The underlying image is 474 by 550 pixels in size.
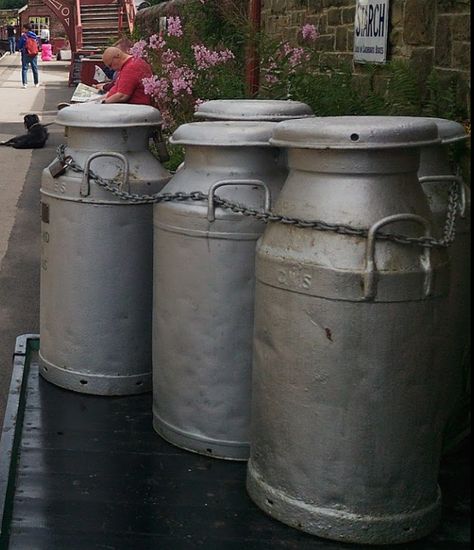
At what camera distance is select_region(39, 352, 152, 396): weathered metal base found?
3789mm

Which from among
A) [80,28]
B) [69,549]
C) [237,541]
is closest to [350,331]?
[237,541]

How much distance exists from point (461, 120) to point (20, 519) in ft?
8.68

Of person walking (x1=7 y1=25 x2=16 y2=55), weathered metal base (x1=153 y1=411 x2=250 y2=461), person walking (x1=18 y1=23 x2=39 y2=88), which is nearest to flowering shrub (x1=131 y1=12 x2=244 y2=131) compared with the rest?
weathered metal base (x1=153 y1=411 x2=250 y2=461)

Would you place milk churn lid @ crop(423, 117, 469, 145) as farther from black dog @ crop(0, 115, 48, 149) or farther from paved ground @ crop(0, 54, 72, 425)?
black dog @ crop(0, 115, 48, 149)

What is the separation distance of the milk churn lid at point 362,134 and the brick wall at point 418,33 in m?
1.99

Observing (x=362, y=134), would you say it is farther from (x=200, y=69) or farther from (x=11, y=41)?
(x=11, y=41)

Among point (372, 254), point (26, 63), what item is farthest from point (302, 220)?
point (26, 63)

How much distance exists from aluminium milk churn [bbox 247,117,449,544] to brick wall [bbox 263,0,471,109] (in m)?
2.09

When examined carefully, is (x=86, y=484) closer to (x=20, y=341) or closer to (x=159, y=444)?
(x=159, y=444)

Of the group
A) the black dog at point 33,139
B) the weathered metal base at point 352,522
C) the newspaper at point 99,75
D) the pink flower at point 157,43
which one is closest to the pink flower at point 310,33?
the pink flower at point 157,43

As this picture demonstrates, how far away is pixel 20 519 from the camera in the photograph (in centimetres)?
268

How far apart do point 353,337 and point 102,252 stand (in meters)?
Result: 1.39

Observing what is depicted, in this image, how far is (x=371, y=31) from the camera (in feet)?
20.6

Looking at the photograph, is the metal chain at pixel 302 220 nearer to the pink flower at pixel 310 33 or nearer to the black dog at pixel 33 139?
the pink flower at pixel 310 33
